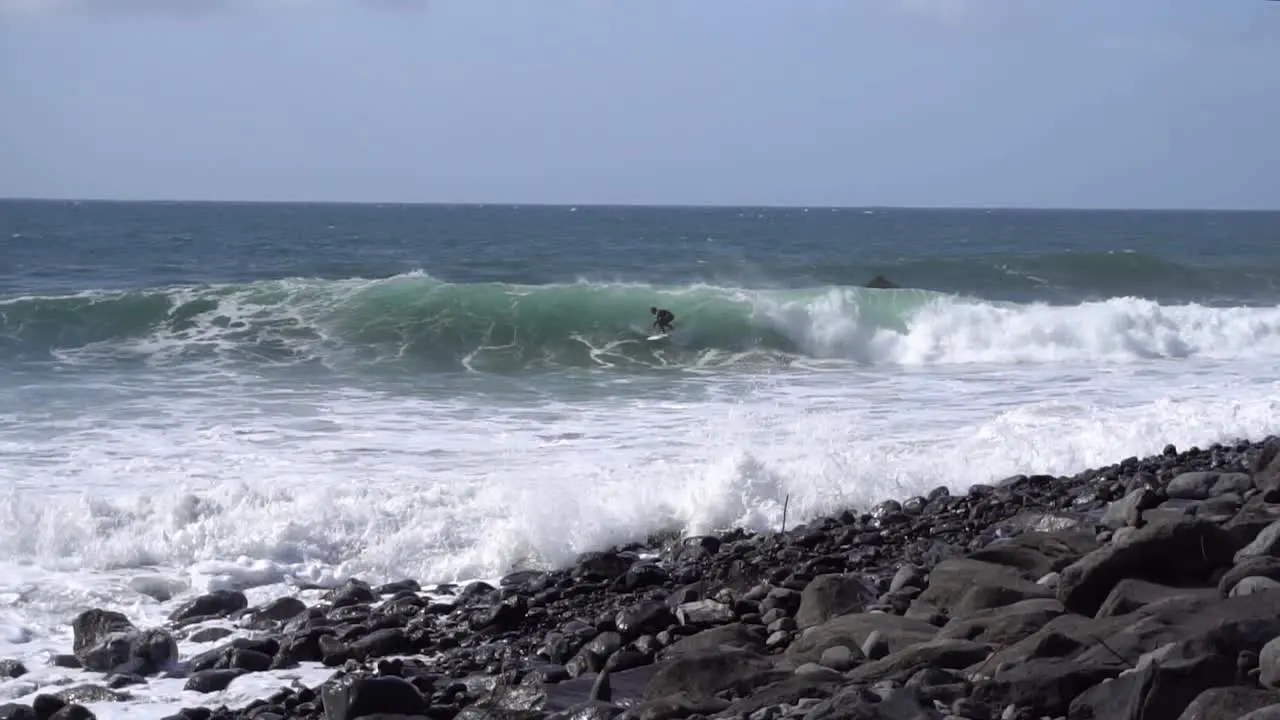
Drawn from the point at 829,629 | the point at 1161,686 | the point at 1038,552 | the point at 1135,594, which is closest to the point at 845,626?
the point at 829,629

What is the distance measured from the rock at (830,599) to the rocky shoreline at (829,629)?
0.01 metres

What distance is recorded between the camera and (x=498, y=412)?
14297mm

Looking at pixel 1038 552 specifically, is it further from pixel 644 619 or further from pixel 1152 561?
pixel 644 619

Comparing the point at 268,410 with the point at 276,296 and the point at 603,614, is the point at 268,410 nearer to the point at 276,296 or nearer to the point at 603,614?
the point at 603,614

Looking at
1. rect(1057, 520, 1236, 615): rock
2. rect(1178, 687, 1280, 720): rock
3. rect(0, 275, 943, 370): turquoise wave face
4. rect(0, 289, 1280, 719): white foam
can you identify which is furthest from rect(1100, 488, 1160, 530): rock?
rect(0, 275, 943, 370): turquoise wave face

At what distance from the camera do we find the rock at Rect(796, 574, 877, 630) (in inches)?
265

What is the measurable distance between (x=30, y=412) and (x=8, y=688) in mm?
7694

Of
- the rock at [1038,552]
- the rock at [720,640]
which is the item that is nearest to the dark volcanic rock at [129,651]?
the rock at [720,640]

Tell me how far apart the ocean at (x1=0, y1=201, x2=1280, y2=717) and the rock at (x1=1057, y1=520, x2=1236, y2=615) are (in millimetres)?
3614

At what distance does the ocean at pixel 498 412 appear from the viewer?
362 inches

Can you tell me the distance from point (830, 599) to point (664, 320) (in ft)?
49.4

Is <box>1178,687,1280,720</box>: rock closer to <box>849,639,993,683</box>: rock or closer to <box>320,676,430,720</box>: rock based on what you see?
<box>849,639,993,683</box>: rock

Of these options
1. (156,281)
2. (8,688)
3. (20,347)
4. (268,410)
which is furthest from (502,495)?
(156,281)

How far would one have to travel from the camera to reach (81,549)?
29.8ft
